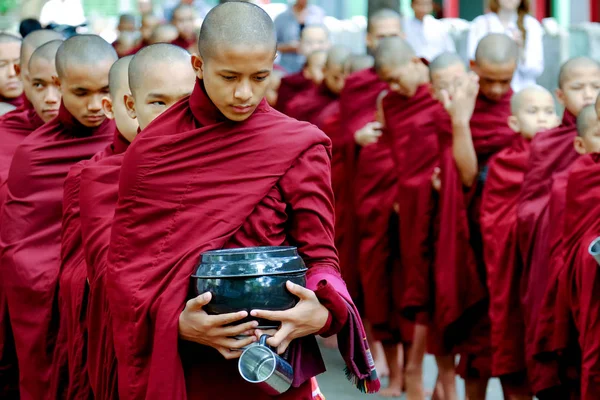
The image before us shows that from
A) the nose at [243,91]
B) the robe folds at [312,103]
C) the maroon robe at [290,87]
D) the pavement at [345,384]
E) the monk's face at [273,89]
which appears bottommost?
the pavement at [345,384]

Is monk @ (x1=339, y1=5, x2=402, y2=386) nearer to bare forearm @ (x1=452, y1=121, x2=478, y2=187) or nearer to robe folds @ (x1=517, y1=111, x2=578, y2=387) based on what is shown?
bare forearm @ (x1=452, y1=121, x2=478, y2=187)

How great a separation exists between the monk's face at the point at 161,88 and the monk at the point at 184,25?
8.18m

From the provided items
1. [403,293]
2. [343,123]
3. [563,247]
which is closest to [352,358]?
[563,247]

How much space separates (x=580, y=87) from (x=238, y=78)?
3478 mm

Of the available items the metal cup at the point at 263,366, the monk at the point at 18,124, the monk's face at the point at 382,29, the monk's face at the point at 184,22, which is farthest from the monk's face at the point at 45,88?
the monk's face at the point at 184,22

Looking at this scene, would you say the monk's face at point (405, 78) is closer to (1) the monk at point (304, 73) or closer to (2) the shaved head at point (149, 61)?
(2) the shaved head at point (149, 61)

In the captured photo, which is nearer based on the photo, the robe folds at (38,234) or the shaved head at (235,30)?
the shaved head at (235,30)

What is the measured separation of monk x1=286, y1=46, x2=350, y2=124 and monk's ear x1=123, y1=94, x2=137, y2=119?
216 inches

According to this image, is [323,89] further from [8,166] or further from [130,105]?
[130,105]

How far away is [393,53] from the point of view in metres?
7.95

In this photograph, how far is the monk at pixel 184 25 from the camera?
12.5m

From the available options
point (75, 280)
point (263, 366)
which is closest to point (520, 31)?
point (75, 280)

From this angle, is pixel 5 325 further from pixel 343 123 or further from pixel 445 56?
pixel 343 123

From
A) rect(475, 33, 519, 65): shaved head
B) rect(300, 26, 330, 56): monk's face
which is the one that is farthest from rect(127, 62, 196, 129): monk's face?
rect(300, 26, 330, 56): monk's face
